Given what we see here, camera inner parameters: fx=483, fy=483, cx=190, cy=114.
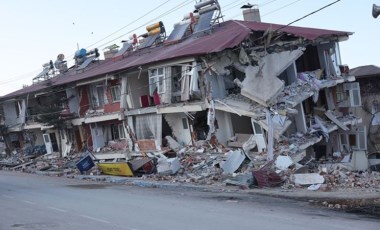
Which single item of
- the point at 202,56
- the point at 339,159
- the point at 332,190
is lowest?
the point at 339,159

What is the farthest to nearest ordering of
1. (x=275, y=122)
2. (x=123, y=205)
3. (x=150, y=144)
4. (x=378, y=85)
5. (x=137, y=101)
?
(x=378, y=85), (x=137, y=101), (x=150, y=144), (x=275, y=122), (x=123, y=205)

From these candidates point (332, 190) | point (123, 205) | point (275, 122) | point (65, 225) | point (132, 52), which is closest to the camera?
point (65, 225)

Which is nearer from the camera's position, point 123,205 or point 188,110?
point 123,205

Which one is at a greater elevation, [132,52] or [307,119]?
[132,52]

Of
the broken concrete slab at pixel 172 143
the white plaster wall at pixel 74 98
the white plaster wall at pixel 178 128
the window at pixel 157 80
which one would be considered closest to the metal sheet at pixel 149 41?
the window at pixel 157 80

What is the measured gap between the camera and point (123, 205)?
559 inches

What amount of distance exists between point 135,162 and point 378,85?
63.4 ft

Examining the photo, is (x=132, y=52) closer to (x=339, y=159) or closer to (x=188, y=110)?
(x=188, y=110)

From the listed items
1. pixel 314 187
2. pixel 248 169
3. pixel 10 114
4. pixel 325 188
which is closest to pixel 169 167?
pixel 248 169

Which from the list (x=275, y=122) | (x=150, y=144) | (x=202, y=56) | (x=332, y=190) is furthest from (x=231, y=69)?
(x=332, y=190)

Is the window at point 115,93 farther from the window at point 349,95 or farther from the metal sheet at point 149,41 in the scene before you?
the window at point 349,95

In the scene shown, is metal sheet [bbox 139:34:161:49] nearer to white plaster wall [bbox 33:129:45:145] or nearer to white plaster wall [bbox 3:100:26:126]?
white plaster wall [bbox 33:129:45:145]

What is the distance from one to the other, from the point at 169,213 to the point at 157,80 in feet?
56.9

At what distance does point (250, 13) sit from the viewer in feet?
113
